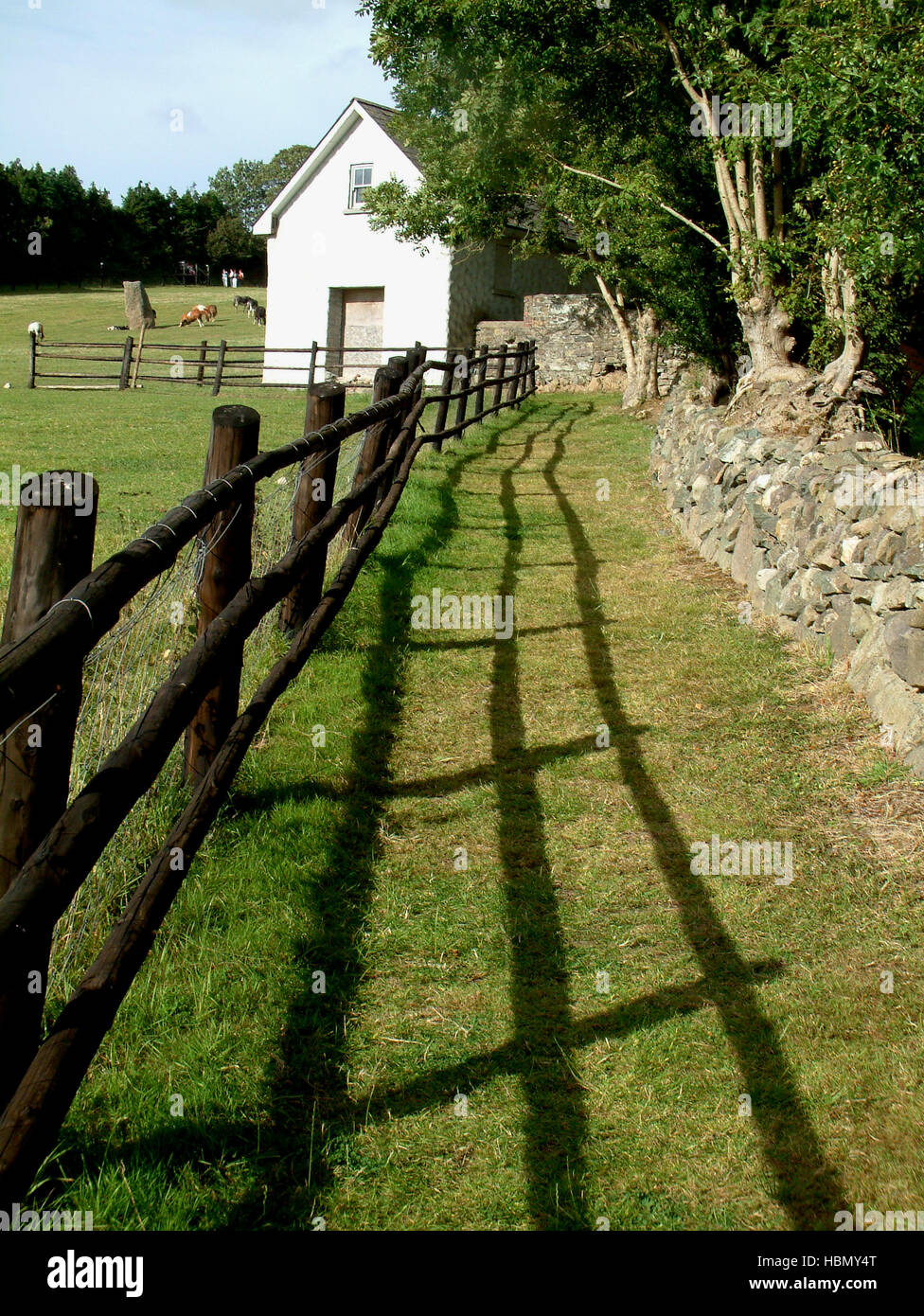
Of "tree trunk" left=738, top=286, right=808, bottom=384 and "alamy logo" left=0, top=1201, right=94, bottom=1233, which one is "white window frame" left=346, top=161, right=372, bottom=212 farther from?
"alamy logo" left=0, top=1201, right=94, bottom=1233

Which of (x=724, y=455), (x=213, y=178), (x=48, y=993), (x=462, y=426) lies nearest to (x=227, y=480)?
(x=48, y=993)

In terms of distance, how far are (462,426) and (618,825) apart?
422 inches

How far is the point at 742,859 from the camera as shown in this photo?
174 inches

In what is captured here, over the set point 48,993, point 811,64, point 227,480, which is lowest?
point 48,993

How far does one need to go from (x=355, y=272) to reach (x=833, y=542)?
74.7 ft

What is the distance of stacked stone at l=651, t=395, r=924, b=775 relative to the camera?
535cm

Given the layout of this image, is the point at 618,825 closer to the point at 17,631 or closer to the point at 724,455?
the point at 17,631

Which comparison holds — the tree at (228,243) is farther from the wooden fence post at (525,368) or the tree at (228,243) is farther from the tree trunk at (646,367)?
the tree trunk at (646,367)

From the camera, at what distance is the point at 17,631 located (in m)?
2.33

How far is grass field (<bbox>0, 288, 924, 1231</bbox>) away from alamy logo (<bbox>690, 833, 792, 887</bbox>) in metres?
0.06

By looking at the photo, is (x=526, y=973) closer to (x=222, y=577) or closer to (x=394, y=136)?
(x=222, y=577)

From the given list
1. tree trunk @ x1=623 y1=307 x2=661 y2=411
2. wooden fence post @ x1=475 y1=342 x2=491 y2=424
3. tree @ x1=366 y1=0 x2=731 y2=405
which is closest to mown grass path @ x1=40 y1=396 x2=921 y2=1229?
tree @ x1=366 y1=0 x2=731 y2=405

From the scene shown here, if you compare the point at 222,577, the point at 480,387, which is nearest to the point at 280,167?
the point at 480,387

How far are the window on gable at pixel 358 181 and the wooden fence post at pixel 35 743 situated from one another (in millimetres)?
26873
